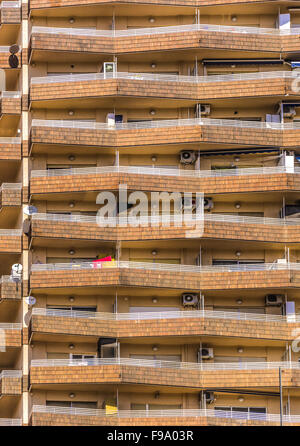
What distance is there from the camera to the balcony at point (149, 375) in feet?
202

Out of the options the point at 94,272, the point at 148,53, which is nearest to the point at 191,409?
the point at 94,272

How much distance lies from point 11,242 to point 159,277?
709 cm

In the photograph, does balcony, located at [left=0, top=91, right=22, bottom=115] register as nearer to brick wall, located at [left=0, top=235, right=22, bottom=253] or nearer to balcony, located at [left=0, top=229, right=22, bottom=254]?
balcony, located at [left=0, top=229, right=22, bottom=254]

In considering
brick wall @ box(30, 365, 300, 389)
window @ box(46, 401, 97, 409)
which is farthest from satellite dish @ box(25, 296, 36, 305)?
window @ box(46, 401, 97, 409)

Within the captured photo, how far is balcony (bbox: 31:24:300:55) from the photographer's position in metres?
65.6

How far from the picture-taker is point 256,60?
66.7 meters

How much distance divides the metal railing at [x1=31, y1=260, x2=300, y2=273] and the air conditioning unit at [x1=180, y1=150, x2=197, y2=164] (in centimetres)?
498

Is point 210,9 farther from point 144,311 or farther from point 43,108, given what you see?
point 144,311

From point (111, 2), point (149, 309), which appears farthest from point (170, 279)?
point (111, 2)

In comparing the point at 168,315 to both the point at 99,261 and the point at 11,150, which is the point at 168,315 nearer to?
the point at 99,261

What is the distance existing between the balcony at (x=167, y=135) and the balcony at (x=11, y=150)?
4.68ft

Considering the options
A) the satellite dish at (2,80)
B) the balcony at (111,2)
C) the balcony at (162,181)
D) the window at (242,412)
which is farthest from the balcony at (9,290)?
the balcony at (111,2)

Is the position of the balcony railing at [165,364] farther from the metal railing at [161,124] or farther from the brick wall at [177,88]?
the brick wall at [177,88]

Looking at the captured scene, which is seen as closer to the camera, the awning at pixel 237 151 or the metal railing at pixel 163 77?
the awning at pixel 237 151
